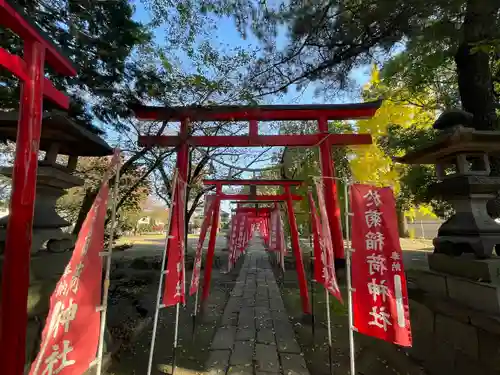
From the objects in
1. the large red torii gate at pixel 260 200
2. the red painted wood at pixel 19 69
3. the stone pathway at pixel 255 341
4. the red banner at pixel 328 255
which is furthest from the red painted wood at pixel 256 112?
the stone pathway at pixel 255 341

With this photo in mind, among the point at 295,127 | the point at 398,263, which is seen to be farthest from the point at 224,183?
the point at 295,127

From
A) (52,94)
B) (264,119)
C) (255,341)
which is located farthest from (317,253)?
(52,94)

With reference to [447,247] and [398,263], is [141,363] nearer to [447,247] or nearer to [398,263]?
[398,263]

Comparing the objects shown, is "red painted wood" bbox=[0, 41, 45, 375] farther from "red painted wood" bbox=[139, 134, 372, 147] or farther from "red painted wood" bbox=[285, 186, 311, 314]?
"red painted wood" bbox=[285, 186, 311, 314]

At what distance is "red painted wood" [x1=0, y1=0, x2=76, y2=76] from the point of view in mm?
2246

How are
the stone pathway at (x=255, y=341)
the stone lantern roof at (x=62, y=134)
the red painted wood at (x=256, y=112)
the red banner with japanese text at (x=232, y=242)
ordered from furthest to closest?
the red banner with japanese text at (x=232, y=242) → the red painted wood at (x=256, y=112) → the stone pathway at (x=255, y=341) → the stone lantern roof at (x=62, y=134)

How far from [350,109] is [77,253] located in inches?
189

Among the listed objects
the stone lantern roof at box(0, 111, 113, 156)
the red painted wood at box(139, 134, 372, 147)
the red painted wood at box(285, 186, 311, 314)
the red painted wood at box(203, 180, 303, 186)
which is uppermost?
the red painted wood at box(139, 134, 372, 147)

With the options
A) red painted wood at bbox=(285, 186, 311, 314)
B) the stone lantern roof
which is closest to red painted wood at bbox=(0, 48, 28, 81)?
the stone lantern roof

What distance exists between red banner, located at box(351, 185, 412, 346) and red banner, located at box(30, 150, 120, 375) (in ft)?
9.54

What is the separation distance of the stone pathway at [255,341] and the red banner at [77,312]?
2340mm

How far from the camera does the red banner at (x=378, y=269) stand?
3.08 meters

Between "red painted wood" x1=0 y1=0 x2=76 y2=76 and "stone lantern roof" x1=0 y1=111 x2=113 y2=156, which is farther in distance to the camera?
"stone lantern roof" x1=0 y1=111 x2=113 y2=156

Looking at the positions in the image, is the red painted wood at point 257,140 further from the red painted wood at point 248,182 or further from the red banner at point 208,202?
the red banner at point 208,202
